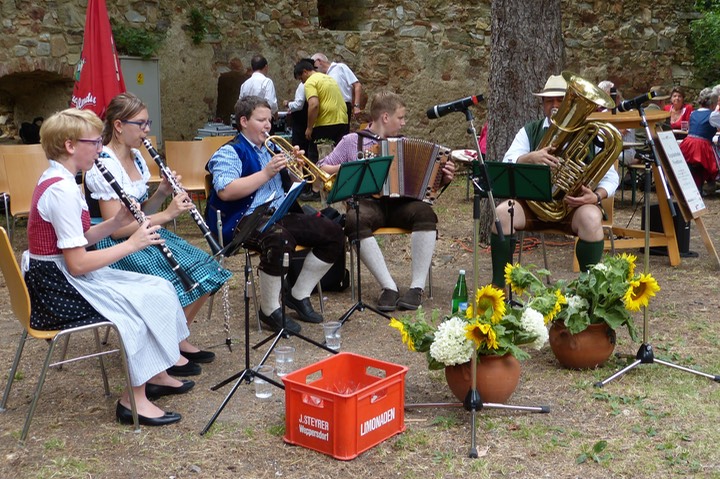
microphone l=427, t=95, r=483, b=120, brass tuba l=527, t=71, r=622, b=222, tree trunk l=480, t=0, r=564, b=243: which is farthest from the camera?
tree trunk l=480, t=0, r=564, b=243

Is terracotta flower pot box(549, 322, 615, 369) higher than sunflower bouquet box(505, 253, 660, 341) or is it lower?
lower

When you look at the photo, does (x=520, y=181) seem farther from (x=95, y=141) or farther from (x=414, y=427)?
(x=95, y=141)

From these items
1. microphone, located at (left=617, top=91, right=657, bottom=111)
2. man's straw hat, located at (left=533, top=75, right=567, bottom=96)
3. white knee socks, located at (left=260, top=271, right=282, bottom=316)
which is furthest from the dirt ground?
man's straw hat, located at (left=533, top=75, right=567, bottom=96)

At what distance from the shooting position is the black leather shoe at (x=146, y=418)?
11.8 feet

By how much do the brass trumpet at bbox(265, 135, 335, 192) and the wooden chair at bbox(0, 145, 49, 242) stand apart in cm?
263

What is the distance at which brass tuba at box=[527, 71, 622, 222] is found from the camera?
4996 mm

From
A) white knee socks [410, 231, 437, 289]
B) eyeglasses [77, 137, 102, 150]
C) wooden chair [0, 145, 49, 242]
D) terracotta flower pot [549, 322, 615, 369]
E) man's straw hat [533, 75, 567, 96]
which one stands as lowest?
terracotta flower pot [549, 322, 615, 369]

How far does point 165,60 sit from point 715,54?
8.39 meters

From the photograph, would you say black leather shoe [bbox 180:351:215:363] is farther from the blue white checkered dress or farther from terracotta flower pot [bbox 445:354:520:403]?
terracotta flower pot [bbox 445:354:520:403]

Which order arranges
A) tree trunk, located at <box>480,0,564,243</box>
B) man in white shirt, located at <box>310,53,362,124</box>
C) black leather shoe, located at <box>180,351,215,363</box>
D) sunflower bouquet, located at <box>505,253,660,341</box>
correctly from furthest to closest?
man in white shirt, located at <box>310,53,362,124</box>
tree trunk, located at <box>480,0,564,243</box>
black leather shoe, located at <box>180,351,215,363</box>
sunflower bouquet, located at <box>505,253,660,341</box>

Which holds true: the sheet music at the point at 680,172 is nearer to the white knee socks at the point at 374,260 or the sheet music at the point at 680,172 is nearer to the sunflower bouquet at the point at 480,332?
the white knee socks at the point at 374,260

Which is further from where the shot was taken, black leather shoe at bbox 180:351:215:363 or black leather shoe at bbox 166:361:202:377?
black leather shoe at bbox 180:351:215:363

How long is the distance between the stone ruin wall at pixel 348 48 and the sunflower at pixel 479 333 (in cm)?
543

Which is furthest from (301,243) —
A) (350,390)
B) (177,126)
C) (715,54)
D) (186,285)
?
(715,54)
